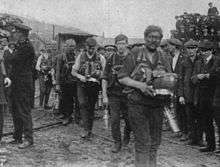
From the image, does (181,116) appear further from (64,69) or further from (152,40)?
(152,40)

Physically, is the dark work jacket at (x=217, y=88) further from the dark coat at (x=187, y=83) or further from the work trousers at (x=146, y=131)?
the work trousers at (x=146, y=131)

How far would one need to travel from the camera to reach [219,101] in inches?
288

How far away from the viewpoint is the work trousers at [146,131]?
5.53 m

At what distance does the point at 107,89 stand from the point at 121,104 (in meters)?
0.38

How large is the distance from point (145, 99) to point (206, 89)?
278 centimetres

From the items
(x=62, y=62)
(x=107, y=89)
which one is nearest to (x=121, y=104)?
(x=107, y=89)

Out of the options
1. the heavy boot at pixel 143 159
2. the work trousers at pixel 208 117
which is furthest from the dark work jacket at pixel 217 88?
the heavy boot at pixel 143 159

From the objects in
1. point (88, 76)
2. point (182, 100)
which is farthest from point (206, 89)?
point (88, 76)

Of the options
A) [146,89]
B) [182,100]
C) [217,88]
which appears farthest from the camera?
[182,100]

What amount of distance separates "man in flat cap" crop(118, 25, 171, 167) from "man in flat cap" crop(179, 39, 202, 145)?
295 centimetres

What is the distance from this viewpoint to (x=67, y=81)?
1120 centimetres

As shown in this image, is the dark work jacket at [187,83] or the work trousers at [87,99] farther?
the work trousers at [87,99]

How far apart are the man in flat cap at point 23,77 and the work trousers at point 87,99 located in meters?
1.47

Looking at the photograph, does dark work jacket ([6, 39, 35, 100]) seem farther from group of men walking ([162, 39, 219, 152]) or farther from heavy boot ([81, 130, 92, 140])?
group of men walking ([162, 39, 219, 152])
